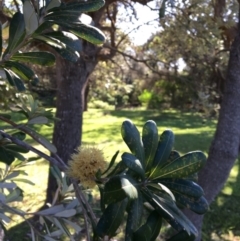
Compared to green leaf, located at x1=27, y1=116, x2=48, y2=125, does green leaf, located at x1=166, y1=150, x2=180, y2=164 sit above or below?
below

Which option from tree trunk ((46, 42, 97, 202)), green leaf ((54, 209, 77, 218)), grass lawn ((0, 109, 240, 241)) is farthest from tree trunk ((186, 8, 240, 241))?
green leaf ((54, 209, 77, 218))

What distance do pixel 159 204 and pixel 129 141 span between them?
7.6 inches

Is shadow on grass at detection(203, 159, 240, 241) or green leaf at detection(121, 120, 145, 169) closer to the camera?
green leaf at detection(121, 120, 145, 169)

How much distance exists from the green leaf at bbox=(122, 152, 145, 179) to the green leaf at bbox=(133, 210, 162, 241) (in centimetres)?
13

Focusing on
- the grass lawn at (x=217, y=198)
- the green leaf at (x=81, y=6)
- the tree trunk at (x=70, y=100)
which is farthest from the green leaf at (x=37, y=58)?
the tree trunk at (x=70, y=100)

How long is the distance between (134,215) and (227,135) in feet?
9.22

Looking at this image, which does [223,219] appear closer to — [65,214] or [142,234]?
[65,214]

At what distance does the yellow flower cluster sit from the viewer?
1.05 metres

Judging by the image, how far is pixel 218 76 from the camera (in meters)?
5.30

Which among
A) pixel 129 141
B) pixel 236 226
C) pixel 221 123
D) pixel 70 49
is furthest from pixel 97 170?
pixel 236 226

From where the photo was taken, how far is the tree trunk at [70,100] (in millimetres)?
4301

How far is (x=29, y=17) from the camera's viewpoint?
110 cm

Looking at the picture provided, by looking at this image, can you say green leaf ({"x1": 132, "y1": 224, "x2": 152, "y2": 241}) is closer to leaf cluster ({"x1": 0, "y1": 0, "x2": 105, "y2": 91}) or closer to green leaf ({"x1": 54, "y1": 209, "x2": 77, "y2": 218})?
green leaf ({"x1": 54, "y1": 209, "x2": 77, "y2": 218})

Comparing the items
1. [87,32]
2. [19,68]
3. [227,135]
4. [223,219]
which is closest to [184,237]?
[87,32]
